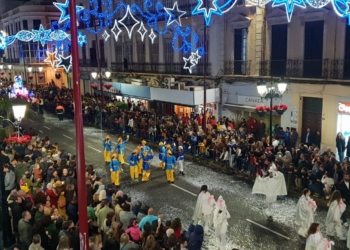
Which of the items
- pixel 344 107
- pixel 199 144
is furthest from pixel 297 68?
pixel 199 144

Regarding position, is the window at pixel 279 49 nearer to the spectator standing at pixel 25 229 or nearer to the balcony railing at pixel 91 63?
the spectator standing at pixel 25 229

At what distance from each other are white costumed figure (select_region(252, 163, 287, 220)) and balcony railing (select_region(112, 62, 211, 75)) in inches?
540

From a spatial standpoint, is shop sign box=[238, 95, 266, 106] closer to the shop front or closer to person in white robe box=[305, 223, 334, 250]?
the shop front

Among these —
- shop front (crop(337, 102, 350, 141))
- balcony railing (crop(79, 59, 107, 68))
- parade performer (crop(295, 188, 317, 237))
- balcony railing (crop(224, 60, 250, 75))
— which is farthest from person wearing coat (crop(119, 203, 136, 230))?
balcony railing (crop(79, 59, 107, 68))

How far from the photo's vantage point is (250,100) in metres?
23.4

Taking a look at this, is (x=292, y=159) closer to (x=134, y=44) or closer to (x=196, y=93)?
(x=196, y=93)

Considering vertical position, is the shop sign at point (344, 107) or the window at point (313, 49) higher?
the window at point (313, 49)

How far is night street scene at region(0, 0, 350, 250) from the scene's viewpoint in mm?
9914

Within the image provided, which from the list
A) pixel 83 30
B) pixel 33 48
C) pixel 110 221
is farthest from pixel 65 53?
pixel 110 221

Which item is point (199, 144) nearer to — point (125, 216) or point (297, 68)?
point (297, 68)

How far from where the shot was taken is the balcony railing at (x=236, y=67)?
23672 millimetres

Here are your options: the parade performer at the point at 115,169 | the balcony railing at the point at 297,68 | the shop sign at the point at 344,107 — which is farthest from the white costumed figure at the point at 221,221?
the balcony railing at the point at 297,68

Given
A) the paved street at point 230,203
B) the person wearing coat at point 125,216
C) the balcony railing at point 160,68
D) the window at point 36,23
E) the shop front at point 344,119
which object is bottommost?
the paved street at point 230,203

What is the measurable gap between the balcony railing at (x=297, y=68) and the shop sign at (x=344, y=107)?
4.88 ft
